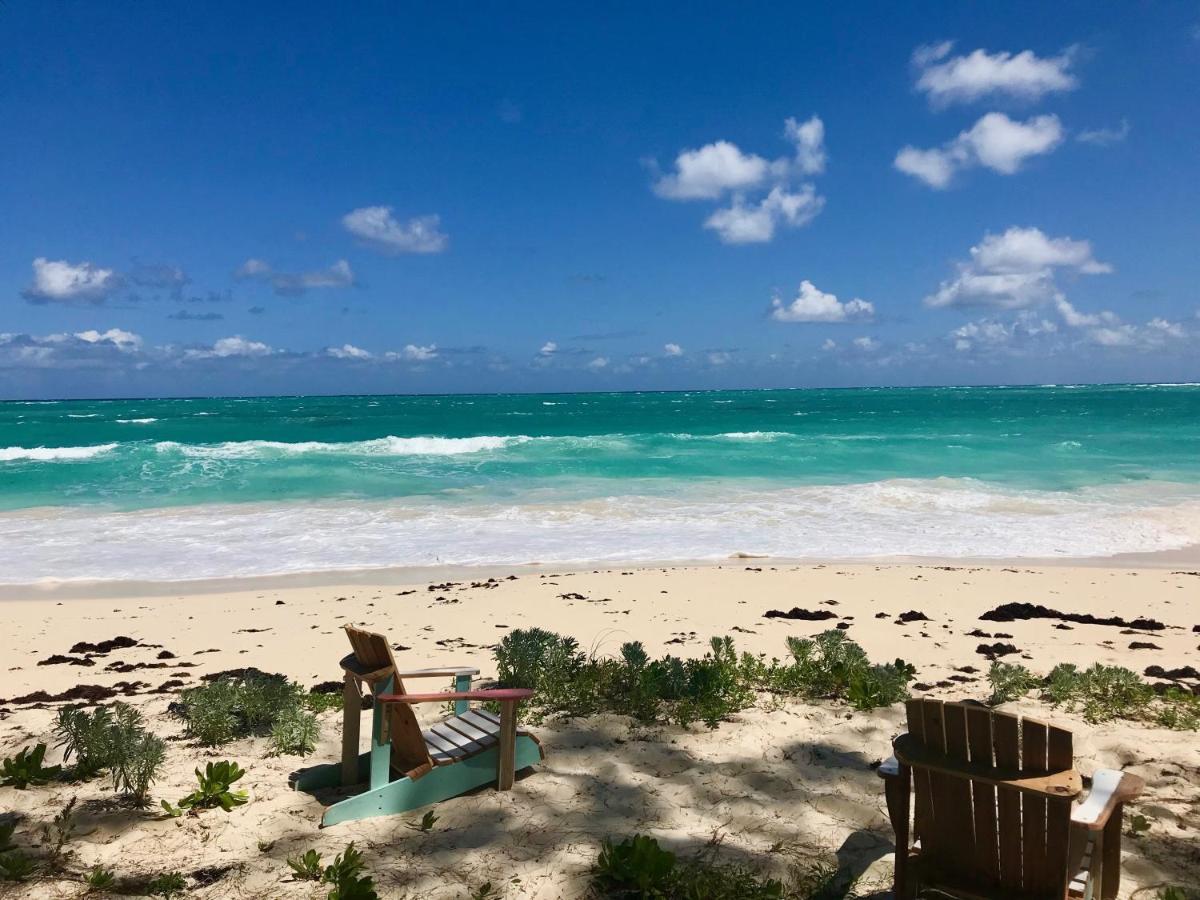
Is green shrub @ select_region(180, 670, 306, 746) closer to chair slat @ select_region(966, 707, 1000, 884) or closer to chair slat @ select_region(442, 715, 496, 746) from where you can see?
chair slat @ select_region(442, 715, 496, 746)

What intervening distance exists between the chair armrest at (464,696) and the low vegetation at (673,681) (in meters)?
1.21

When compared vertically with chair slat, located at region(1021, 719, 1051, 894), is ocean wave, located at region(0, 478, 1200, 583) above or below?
below

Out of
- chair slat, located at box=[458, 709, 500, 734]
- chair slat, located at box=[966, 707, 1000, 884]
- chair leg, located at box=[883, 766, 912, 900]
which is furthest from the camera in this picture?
chair slat, located at box=[458, 709, 500, 734]

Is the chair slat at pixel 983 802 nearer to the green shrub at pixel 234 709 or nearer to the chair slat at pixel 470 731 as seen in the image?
the chair slat at pixel 470 731

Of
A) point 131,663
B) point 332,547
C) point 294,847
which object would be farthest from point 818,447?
point 294,847

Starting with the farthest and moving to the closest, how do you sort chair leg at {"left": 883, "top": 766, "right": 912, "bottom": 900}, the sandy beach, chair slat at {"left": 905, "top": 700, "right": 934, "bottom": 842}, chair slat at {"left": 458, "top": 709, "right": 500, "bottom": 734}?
1. chair slat at {"left": 458, "top": 709, "right": 500, "bottom": 734}
2. the sandy beach
3. chair leg at {"left": 883, "top": 766, "right": 912, "bottom": 900}
4. chair slat at {"left": 905, "top": 700, "right": 934, "bottom": 842}

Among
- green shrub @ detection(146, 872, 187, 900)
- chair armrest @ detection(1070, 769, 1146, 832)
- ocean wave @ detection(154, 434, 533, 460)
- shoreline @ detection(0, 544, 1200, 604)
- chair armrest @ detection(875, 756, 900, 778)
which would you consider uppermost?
chair armrest @ detection(1070, 769, 1146, 832)

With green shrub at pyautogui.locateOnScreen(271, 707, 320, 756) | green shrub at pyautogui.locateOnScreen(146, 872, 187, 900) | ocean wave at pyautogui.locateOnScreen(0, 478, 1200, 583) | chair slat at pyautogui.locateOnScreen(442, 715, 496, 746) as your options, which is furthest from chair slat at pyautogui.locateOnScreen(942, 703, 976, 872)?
ocean wave at pyautogui.locateOnScreen(0, 478, 1200, 583)

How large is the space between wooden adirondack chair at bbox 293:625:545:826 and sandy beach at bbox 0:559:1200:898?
11 cm

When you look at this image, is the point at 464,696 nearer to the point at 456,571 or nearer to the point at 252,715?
the point at 252,715

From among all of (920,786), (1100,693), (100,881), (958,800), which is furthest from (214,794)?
(1100,693)

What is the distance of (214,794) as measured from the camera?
407 cm

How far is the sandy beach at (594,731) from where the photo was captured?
3.66 m

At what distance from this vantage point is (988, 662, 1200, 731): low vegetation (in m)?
5.29
